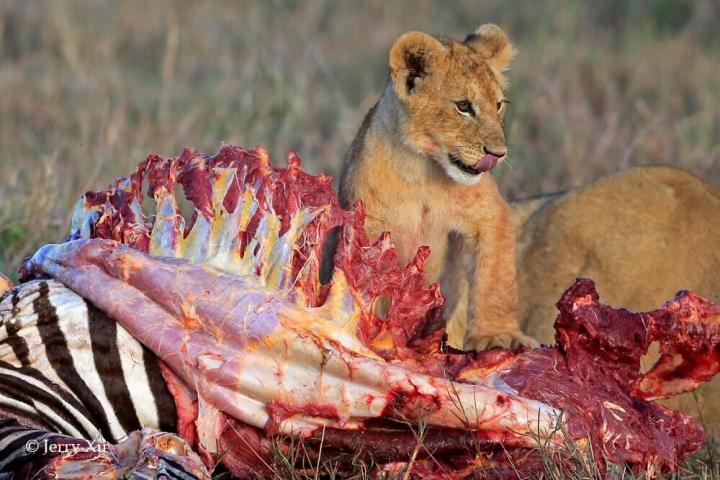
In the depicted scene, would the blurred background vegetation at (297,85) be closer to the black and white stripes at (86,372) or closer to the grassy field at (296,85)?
the grassy field at (296,85)

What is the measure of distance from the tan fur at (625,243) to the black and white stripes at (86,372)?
1892 mm

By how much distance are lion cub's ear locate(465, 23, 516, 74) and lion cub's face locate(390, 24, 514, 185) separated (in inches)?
1.0

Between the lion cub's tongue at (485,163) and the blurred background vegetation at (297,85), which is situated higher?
the lion cub's tongue at (485,163)

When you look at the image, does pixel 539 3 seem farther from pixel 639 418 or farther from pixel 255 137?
pixel 639 418

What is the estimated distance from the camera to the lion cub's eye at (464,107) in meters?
4.30

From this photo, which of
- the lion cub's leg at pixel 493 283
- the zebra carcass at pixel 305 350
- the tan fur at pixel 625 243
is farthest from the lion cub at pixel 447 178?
the zebra carcass at pixel 305 350

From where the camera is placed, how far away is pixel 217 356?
2635mm

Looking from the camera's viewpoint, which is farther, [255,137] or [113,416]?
[255,137]

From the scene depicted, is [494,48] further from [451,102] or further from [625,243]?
[625,243]

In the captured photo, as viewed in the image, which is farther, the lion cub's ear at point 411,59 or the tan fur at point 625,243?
the lion cub's ear at point 411,59

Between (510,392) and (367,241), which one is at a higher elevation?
(367,241)

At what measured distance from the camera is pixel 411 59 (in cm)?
445

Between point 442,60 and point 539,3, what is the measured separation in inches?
252

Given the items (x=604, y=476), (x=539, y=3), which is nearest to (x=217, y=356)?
(x=604, y=476)
